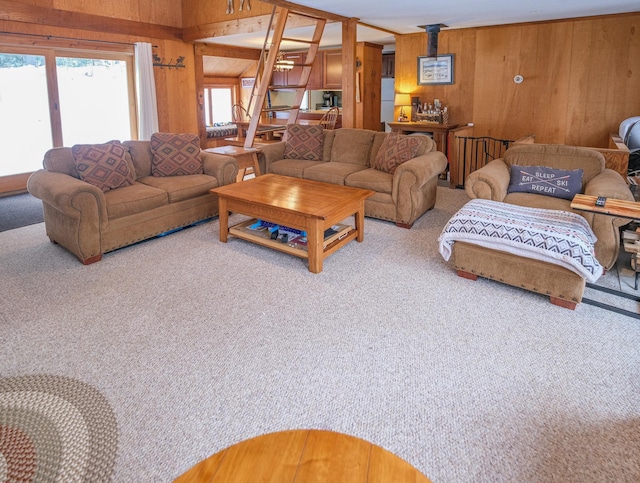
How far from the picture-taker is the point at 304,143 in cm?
545

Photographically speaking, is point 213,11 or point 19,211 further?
point 213,11

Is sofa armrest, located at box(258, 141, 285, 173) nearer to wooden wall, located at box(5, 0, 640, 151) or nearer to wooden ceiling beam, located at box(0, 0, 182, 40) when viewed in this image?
wooden wall, located at box(5, 0, 640, 151)

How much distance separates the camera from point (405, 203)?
433cm

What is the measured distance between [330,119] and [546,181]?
5.33 m

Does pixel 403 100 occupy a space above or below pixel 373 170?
above

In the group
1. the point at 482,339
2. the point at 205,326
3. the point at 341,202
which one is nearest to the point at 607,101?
the point at 341,202

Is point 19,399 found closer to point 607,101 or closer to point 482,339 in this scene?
point 482,339

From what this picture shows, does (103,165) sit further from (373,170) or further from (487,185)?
(487,185)

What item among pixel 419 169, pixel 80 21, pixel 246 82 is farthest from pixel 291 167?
pixel 246 82

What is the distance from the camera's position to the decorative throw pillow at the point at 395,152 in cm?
464

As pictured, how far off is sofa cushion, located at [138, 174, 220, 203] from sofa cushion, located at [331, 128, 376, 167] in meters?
1.52

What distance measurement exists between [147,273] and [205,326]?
1.02 meters

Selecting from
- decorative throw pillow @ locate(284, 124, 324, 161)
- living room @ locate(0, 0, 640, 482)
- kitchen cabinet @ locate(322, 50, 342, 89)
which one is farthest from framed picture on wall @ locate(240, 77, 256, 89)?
living room @ locate(0, 0, 640, 482)

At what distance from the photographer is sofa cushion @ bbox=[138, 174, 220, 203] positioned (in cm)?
421
